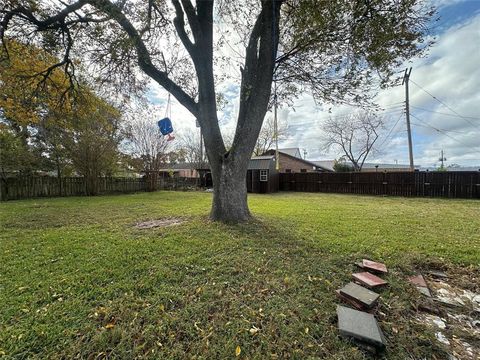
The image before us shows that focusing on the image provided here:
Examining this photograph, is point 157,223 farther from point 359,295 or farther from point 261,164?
point 261,164

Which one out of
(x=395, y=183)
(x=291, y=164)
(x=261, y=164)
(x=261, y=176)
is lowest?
(x=395, y=183)

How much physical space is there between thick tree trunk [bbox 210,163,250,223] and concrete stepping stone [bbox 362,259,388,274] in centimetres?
257

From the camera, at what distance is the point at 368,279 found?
239 centimetres

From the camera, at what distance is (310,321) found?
1.79 metres

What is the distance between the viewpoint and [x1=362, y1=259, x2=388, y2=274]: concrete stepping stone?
261 centimetres

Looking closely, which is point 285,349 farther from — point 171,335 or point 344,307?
point 171,335

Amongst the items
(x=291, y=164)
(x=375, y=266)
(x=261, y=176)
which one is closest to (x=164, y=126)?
(x=375, y=266)

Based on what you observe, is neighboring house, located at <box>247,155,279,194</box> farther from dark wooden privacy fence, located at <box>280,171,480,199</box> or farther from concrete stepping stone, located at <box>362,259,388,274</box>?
concrete stepping stone, located at <box>362,259,388,274</box>

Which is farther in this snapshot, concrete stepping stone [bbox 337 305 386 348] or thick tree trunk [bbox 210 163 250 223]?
thick tree trunk [bbox 210 163 250 223]

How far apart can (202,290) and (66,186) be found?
534 inches

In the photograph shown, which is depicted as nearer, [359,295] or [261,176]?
[359,295]

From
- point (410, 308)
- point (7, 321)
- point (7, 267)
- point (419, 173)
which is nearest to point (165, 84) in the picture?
point (7, 267)

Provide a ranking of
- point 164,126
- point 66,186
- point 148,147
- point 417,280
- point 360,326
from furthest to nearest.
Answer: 1. point 148,147
2. point 66,186
3. point 164,126
4. point 417,280
5. point 360,326

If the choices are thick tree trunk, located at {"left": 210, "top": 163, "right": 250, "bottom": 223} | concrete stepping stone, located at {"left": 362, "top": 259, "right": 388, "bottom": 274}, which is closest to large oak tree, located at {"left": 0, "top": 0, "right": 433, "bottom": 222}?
thick tree trunk, located at {"left": 210, "top": 163, "right": 250, "bottom": 223}
